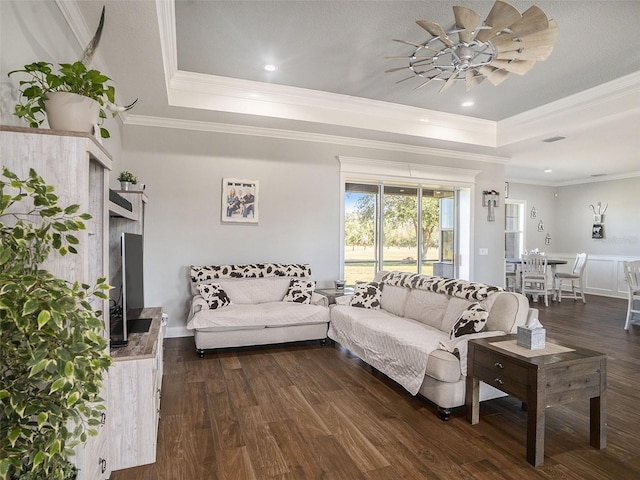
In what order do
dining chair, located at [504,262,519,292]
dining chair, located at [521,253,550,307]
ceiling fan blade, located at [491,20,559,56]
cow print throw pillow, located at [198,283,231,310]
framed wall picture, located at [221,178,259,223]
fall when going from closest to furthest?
1. ceiling fan blade, located at [491,20,559,56]
2. cow print throw pillow, located at [198,283,231,310]
3. framed wall picture, located at [221,178,259,223]
4. dining chair, located at [521,253,550,307]
5. dining chair, located at [504,262,519,292]

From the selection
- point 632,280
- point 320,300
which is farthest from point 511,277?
point 320,300

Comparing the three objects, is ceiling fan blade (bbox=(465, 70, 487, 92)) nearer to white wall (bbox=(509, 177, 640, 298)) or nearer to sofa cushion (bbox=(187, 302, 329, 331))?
sofa cushion (bbox=(187, 302, 329, 331))

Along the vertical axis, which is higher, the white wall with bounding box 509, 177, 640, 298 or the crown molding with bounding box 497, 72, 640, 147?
the crown molding with bounding box 497, 72, 640, 147

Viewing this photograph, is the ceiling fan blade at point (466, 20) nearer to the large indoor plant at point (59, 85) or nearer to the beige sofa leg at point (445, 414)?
the large indoor plant at point (59, 85)

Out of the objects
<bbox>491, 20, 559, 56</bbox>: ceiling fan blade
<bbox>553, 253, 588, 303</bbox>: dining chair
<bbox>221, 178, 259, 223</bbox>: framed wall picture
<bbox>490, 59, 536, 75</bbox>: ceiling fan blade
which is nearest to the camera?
<bbox>491, 20, 559, 56</bbox>: ceiling fan blade

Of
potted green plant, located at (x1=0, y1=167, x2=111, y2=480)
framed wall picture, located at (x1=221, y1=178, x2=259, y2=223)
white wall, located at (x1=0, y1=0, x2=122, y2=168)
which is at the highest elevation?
white wall, located at (x1=0, y1=0, x2=122, y2=168)

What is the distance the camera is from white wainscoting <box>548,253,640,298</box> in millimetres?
8180

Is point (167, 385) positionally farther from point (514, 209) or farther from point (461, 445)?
point (514, 209)

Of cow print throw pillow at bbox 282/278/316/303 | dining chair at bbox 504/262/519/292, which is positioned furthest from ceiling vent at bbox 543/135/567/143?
cow print throw pillow at bbox 282/278/316/303

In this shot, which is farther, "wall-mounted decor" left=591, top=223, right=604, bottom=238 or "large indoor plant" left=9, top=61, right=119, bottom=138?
"wall-mounted decor" left=591, top=223, right=604, bottom=238

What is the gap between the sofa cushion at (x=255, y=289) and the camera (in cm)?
451

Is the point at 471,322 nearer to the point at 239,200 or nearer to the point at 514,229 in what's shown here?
the point at 239,200

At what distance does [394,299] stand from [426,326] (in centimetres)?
66

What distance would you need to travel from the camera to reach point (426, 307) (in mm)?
3584
